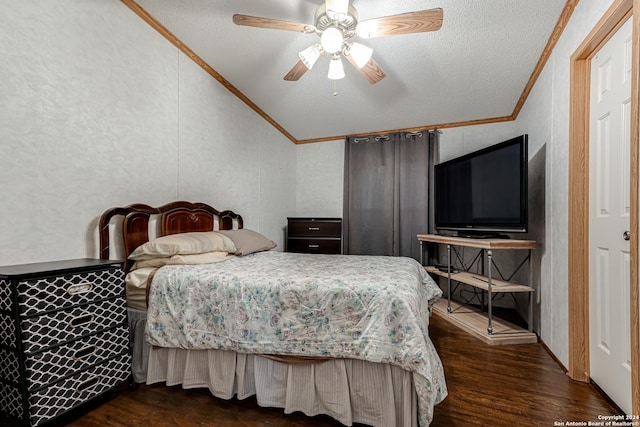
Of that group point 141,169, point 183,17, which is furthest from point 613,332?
point 183,17

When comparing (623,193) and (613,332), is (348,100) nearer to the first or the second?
(623,193)

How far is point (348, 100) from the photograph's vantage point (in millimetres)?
3320

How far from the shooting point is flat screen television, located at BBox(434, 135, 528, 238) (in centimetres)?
256

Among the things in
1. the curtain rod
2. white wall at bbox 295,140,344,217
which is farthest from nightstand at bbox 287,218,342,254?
the curtain rod

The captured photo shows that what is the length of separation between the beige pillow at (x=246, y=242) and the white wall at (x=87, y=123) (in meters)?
0.51

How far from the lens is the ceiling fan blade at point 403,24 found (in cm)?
161

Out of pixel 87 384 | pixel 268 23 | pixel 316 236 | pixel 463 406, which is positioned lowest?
pixel 463 406

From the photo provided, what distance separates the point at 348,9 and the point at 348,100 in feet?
5.00

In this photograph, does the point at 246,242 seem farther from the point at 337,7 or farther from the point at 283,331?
the point at 337,7

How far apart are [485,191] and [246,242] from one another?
2.42 metres

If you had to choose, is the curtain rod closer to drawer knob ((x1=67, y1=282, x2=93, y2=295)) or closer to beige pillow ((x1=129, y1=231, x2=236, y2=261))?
beige pillow ((x1=129, y1=231, x2=236, y2=261))

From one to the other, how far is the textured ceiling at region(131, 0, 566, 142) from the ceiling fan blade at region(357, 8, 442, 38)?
31 centimetres

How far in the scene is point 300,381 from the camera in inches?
59.6

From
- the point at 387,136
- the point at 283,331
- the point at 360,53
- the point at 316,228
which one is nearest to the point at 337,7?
the point at 360,53
